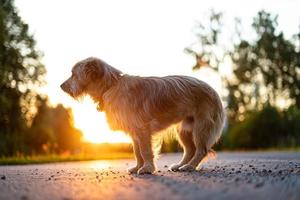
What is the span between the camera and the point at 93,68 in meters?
9.92

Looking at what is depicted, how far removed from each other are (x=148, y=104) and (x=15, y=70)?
1755 centimetres

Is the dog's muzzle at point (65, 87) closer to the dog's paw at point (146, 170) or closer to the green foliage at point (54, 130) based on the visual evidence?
the dog's paw at point (146, 170)

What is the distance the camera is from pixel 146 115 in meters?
9.53

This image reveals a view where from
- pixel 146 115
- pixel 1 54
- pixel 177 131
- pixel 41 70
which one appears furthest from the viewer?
pixel 41 70

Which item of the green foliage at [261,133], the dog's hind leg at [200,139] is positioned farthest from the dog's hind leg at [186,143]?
the green foliage at [261,133]

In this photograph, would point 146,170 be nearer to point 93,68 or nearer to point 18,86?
point 93,68

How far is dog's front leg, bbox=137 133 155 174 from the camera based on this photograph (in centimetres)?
926

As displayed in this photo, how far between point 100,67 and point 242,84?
4492cm

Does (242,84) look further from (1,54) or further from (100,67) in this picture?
(100,67)

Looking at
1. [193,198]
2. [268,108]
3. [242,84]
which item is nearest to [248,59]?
[242,84]

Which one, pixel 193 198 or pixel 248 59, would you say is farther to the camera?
pixel 248 59

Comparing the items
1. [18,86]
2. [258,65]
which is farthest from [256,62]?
[18,86]

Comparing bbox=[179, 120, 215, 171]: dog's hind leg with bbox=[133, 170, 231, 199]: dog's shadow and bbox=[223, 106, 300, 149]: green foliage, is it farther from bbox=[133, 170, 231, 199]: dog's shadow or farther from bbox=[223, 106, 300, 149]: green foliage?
bbox=[223, 106, 300, 149]: green foliage

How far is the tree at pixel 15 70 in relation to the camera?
78.8 ft
